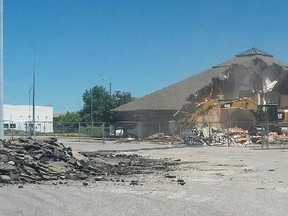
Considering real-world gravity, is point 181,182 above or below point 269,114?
below

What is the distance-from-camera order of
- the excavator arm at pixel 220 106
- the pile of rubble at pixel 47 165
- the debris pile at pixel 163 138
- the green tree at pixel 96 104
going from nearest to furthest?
the pile of rubble at pixel 47 165, the debris pile at pixel 163 138, the excavator arm at pixel 220 106, the green tree at pixel 96 104

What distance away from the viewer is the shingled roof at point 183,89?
241 ft

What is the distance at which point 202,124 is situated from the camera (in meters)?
55.2

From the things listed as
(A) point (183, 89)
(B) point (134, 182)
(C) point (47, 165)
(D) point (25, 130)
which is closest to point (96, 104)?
(A) point (183, 89)

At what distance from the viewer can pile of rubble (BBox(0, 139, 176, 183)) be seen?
19.1m

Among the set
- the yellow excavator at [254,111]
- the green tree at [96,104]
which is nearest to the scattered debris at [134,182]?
the yellow excavator at [254,111]

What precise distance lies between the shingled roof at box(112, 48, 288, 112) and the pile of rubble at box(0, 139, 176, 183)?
47.0 m

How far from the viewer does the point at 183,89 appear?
80.1 m

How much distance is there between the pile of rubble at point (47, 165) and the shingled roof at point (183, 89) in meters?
47.0

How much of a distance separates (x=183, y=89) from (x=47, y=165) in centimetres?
6022

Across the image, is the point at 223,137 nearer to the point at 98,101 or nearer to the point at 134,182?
the point at 134,182

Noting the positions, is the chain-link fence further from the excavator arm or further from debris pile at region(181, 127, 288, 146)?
the excavator arm

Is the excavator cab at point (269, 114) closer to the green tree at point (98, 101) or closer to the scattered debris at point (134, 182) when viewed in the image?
the scattered debris at point (134, 182)

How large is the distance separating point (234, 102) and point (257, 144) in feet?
31.2
